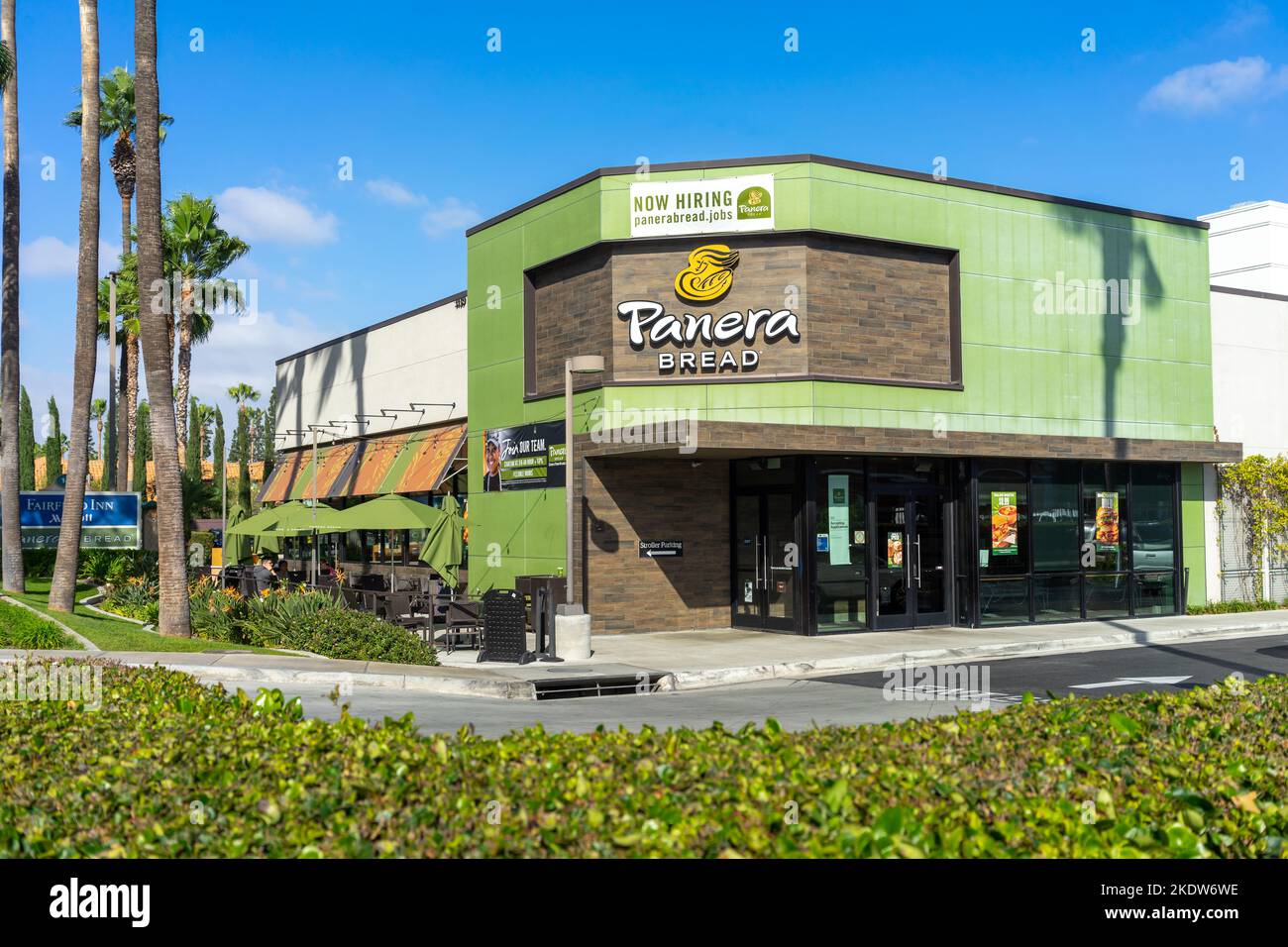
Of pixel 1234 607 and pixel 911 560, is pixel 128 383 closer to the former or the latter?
pixel 911 560

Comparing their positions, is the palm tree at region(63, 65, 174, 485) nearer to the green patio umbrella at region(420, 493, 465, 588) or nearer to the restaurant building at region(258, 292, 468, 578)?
the restaurant building at region(258, 292, 468, 578)

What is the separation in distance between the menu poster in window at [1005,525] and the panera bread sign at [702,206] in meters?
6.82

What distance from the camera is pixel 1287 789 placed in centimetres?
521

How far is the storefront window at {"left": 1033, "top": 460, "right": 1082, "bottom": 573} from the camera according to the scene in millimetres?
22969

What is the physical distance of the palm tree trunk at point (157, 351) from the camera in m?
17.7

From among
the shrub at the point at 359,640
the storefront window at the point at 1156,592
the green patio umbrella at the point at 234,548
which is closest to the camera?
the shrub at the point at 359,640

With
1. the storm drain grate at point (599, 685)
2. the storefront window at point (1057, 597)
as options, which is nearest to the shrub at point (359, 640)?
the storm drain grate at point (599, 685)

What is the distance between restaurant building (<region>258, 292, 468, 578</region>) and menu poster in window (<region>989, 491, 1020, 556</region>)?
11841 mm

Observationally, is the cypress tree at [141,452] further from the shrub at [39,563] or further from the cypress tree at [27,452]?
the shrub at [39,563]

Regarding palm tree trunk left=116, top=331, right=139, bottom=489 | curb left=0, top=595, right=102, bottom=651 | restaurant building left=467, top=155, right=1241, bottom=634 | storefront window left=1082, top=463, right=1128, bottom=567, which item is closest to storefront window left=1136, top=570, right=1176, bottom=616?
restaurant building left=467, top=155, right=1241, bottom=634

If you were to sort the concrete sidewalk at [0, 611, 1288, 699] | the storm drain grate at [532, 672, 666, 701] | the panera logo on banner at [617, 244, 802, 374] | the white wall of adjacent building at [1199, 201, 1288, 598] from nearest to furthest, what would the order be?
the concrete sidewalk at [0, 611, 1288, 699]
the storm drain grate at [532, 672, 666, 701]
the panera logo on banner at [617, 244, 802, 374]
the white wall of adjacent building at [1199, 201, 1288, 598]

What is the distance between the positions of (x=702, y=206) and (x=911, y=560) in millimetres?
7397
